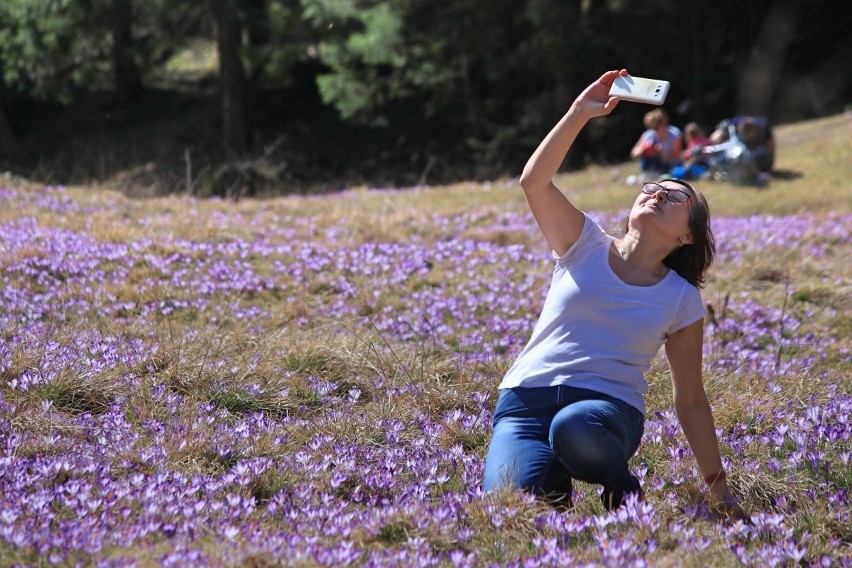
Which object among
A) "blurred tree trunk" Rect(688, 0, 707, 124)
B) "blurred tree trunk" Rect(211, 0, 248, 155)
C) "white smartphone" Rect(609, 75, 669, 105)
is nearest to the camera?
"white smartphone" Rect(609, 75, 669, 105)

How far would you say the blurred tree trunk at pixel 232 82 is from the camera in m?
22.6

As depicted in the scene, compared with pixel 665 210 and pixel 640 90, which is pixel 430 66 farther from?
pixel 640 90

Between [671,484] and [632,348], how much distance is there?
Result: 0.65 metres

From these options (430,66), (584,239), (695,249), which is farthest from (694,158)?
(584,239)

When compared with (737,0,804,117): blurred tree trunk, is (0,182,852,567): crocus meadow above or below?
above

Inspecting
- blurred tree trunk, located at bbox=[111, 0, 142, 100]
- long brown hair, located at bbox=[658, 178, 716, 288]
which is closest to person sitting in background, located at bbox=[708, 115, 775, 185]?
long brown hair, located at bbox=[658, 178, 716, 288]

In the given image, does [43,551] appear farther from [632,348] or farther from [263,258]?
[263,258]

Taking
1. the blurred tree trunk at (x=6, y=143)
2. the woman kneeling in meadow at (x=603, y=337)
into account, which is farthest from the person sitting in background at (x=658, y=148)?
the blurred tree trunk at (x=6, y=143)

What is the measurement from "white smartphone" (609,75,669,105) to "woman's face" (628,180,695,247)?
371 millimetres

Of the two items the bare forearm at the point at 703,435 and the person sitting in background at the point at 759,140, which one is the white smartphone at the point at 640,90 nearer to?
the bare forearm at the point at 703,435

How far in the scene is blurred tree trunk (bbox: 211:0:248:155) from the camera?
2265 centimetres

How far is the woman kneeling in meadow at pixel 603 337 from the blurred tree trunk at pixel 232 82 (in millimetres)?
19478

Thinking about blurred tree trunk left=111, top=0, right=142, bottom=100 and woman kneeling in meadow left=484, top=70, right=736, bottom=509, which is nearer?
woman kneeling in meadow left=484, top=70, right=736, bottom=509

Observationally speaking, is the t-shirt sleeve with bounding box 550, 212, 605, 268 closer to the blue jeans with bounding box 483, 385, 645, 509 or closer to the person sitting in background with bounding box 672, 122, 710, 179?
the blue jeans with bounding box 483, 385, 645, 509
